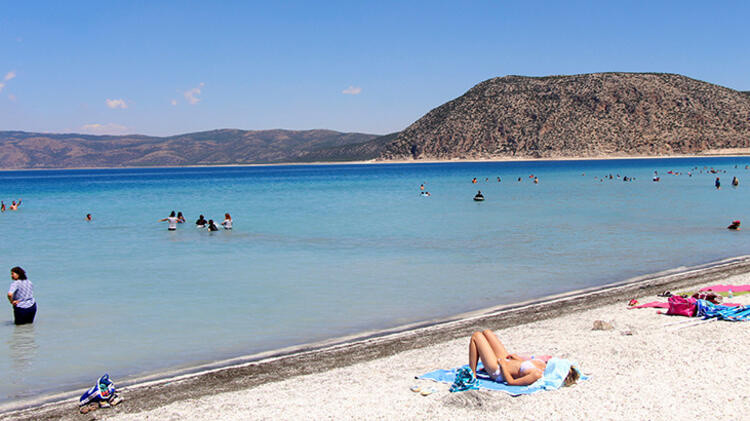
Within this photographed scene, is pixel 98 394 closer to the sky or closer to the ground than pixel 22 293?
closer to the ground

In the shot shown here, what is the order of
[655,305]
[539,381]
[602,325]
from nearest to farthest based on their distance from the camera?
[539,381] < [602,325] < [655,305]

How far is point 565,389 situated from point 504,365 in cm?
74

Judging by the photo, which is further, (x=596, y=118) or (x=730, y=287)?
(x=596, y=118)

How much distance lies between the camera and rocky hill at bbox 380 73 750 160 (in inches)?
5497

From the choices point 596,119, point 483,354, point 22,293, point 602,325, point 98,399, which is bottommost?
point 98,399

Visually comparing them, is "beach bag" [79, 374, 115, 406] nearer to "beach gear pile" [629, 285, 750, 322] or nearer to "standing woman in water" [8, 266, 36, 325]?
"standing woman in water" [8, 266, 36, 325]

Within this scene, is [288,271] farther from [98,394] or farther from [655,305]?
[98,394]

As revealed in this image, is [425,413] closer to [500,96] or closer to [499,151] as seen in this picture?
[499,151]

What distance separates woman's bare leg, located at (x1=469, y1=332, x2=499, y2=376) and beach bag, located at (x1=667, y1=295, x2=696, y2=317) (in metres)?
4.58

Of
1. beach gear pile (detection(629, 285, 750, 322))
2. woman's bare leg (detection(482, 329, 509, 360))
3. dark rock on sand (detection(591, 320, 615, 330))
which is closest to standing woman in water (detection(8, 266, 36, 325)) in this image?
woman's bare leg (detection(482, 329, 509, 360))

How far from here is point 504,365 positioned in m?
7.48

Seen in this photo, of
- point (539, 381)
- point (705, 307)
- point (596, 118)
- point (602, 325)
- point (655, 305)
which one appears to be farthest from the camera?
point (596, 118)

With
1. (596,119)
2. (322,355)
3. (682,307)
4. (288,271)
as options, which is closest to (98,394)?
(322,355)

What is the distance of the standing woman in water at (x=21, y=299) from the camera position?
11773 mm
